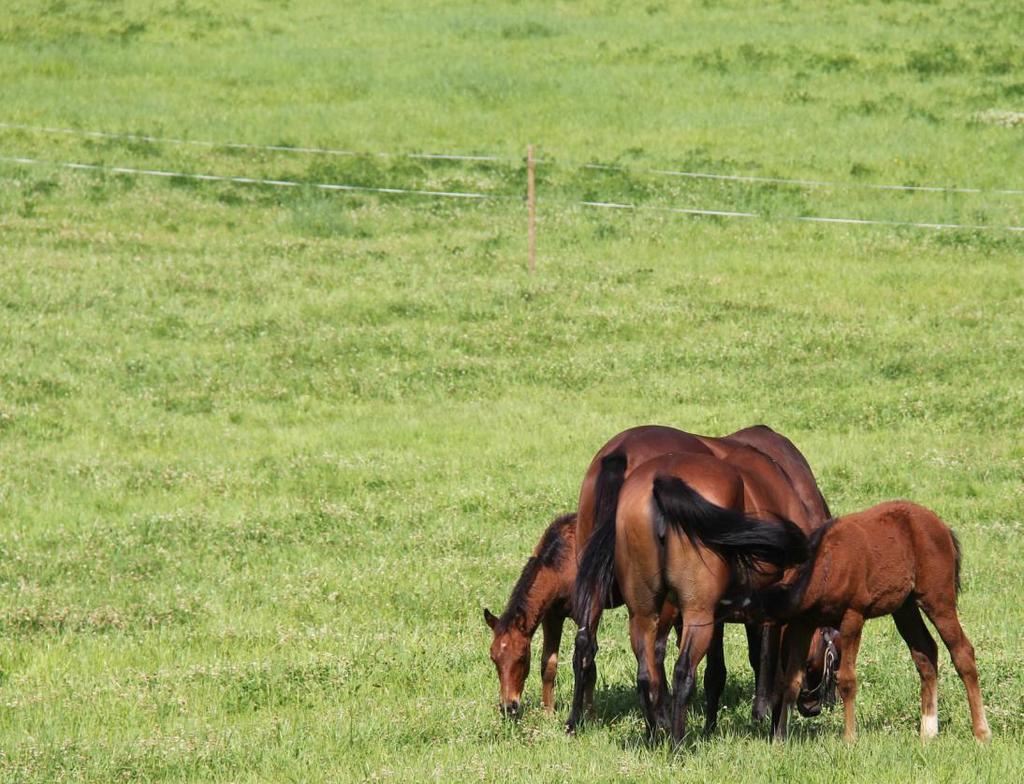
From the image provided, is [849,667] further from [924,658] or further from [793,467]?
[793,467]

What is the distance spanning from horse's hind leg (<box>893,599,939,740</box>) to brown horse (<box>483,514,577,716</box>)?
227 cm

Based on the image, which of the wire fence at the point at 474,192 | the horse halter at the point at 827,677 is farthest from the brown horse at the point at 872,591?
the wire fence at the point at 474,192

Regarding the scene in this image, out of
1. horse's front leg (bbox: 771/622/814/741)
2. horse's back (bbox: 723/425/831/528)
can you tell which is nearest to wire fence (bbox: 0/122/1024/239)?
horse's back (bbox: 723/425/831/528)

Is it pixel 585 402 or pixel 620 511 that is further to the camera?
pixel 585 402

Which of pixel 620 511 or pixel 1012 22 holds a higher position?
pixel 1012 22

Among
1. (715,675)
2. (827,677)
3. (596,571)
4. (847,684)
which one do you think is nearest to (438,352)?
(715,675)

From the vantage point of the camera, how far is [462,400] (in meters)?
20.1

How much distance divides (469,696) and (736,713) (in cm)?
192

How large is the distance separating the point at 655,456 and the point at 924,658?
216 centimetres

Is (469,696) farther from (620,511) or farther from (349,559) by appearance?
(349,559)

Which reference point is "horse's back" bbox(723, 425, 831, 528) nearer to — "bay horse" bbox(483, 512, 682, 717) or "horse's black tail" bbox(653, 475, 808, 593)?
"horse's black tail" bbox(653, 475, 808, 593)

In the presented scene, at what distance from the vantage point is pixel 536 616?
978 cm

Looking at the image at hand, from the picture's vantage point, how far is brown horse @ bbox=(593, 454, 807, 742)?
27.5 ft

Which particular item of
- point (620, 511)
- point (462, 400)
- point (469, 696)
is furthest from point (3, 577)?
point (462, 400)
